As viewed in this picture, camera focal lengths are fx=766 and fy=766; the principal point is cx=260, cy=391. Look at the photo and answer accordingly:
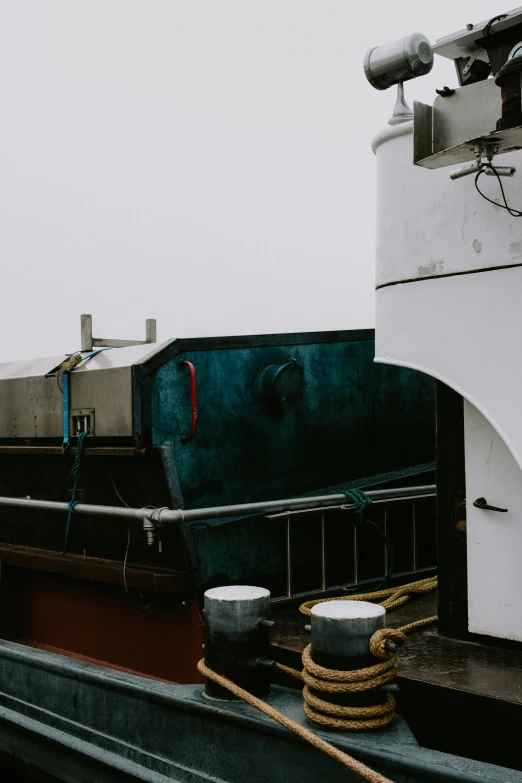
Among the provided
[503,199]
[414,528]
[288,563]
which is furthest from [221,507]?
[503,199]

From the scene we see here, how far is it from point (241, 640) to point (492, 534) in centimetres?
135

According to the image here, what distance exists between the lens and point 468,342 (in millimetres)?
3770

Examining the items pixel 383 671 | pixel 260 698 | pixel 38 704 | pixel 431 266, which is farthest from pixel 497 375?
pixel 38 704

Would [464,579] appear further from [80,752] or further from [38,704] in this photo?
[38,704]

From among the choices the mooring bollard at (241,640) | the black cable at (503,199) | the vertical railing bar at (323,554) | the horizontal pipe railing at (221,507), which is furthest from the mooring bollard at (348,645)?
the black cable at (503,199)

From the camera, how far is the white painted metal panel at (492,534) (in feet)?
12.3

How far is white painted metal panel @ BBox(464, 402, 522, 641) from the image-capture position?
12.3 ft

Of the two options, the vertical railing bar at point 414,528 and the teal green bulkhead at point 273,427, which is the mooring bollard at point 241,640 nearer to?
the teal green bulkhead at point 273,427

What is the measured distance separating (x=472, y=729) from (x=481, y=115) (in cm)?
275

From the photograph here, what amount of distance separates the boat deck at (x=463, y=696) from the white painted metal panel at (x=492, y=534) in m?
0.17

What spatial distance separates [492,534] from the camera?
3832 millimetres

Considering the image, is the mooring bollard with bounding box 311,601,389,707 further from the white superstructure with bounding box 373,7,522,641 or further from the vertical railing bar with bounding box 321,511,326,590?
the vertical railing bar with bounding box 321,511,326,590

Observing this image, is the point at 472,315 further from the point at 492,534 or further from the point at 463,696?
→ the point at 463,696

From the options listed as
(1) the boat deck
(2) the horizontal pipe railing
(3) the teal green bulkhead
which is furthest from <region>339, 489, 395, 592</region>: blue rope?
(1) the boat deck
